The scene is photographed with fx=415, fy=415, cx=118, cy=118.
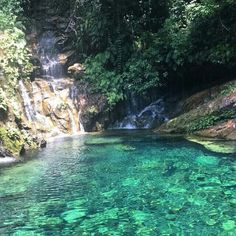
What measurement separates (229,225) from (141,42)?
49.0 ft

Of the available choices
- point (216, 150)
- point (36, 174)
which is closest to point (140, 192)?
point (36, 174)

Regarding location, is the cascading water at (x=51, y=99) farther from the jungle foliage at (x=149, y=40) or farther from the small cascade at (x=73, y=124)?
the jungle foliage at (x=149, y=40)

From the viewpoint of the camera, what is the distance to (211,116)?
14.4 meters

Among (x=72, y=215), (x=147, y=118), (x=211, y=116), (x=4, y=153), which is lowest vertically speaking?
(x=72, y=215)

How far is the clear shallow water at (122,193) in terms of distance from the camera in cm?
597

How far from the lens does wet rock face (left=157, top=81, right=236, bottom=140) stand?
533 inches

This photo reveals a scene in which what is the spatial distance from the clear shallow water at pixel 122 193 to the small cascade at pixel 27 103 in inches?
225

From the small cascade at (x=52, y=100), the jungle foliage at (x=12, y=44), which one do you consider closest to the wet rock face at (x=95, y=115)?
the small cascade at (x=52, y=100)

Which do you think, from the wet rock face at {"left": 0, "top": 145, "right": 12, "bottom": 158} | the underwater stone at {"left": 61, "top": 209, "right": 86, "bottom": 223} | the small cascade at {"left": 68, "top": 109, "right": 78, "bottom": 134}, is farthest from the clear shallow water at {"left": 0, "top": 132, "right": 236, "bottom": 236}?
the small cascade at {"left": 68, "top": 109, "right": 78, "bottom": 134}

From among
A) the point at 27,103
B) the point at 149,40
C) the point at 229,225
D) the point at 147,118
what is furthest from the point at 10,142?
the point at 149,40

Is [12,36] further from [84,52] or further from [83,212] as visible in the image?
[83,212]

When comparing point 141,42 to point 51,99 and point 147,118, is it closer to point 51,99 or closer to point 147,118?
point 147,118

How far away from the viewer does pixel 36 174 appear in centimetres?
956

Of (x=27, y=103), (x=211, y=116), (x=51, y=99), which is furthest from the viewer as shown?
(x=51, y=99)
